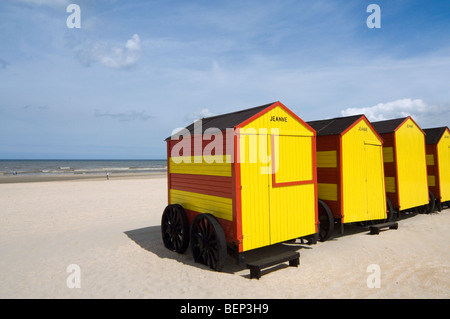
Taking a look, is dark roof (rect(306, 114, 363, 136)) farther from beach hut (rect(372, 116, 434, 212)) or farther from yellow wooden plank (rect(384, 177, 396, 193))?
yellow wooden plank (rect(384, 177, 396, 193))

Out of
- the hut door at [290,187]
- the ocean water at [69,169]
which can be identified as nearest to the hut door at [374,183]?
the hut door at [290,187]

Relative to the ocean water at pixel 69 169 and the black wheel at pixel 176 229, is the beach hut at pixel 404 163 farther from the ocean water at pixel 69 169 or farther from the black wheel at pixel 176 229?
the ocean water at pixel 69 169

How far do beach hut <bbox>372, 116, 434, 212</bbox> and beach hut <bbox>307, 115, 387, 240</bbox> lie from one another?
1.55 meters

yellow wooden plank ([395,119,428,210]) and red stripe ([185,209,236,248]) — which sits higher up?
yellow wooden plank ([395,119,428,210])

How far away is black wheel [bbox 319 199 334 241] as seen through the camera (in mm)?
8742

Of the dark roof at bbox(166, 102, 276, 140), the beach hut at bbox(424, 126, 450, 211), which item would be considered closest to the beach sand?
the beach hut at bbox(424, 126, 450, 211)

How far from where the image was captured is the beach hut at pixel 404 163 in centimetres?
1133

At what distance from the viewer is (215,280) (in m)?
6.00

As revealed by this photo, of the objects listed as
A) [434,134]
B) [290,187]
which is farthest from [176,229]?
[434,134]

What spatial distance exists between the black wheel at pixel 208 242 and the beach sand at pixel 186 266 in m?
0.24

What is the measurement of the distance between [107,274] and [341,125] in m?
7.93

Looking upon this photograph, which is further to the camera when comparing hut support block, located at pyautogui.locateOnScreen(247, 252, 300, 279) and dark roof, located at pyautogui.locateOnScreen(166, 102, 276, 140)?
dark roof, located at pyautogui.locateOnScreen(166, 102, 276, 140)
